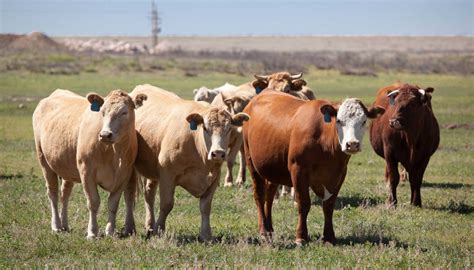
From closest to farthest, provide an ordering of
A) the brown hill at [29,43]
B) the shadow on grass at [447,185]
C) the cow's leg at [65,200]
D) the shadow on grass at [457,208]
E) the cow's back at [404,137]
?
the cow's leg at [65,200], the shadow on grass at [457,208], the cow's back at [404,137], the shadow on grass at [447,185], the brown hill at [29,43]

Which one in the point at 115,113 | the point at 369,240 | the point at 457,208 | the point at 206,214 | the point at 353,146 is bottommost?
the point at 457,208

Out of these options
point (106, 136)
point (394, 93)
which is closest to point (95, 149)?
point (106, 136)

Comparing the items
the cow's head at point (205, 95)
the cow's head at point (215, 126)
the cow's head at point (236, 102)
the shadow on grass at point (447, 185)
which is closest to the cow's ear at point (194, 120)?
the cow's head at point (215, 126)

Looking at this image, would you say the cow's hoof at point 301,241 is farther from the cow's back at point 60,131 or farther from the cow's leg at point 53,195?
the cow's leg at point 53,195

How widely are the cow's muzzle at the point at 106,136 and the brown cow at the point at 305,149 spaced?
2216 mm

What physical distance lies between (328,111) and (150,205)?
2921 mm

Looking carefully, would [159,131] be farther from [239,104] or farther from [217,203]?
[239,104]

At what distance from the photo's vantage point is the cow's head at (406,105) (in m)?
14.9

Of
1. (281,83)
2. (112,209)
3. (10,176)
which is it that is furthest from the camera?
(10,176)

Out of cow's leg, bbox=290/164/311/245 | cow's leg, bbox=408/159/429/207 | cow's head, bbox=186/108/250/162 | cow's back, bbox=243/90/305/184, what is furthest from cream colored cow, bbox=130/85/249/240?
cow's leg, bbox=408/159/429/207

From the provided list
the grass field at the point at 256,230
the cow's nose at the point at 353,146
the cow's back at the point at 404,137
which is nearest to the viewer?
the grass field at the point at 256,230

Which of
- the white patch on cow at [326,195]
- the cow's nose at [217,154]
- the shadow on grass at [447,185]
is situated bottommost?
the shadow on grass at [447,185]

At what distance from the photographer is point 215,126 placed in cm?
1148

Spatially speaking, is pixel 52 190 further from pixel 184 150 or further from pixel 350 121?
pixel 350 121
